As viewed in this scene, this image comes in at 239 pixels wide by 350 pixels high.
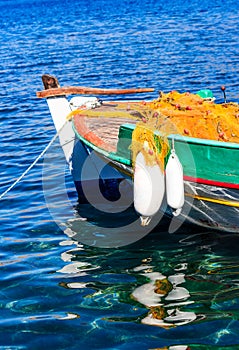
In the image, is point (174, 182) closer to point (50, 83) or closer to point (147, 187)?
point (147, 187)

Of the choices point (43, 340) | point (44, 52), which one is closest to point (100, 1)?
point (44, 52)

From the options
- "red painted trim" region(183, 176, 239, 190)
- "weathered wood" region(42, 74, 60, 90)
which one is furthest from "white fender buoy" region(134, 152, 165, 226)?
"weathered wood" region(42, 74, 60, 90)

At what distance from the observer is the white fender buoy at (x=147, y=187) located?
8.89 meters

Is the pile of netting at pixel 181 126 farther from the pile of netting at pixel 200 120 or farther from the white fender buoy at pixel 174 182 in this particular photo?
the white fender buoy at pixel 174 182

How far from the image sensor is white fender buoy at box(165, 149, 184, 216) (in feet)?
28.9

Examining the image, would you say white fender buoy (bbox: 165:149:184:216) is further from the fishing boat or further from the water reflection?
the water reflection

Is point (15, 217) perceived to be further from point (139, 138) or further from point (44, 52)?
point (44, 52)

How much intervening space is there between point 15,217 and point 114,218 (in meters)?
1.74

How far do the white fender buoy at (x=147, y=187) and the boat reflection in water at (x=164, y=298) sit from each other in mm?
887

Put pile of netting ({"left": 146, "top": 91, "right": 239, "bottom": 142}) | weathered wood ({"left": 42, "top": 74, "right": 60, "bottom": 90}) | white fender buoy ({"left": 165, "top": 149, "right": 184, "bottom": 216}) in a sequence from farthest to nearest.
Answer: weathered wood ({"left": 42, "top": 74, "right": 60, "bottom": 90}) → pile of netting ({"left": 146, "top": 91, "right": 239, "bottom": 142}) → white fender buoy ({"left": 165, "top": 149, "right": 184, "bottom": 216})

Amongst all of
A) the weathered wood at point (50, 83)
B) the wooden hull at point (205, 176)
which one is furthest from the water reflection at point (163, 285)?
the weathered wood at point (50, 83)

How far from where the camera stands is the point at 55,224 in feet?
36.6

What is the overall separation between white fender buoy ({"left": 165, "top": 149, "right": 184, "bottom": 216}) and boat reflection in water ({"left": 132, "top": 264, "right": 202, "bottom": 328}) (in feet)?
3.19

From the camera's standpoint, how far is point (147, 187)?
8883mm
